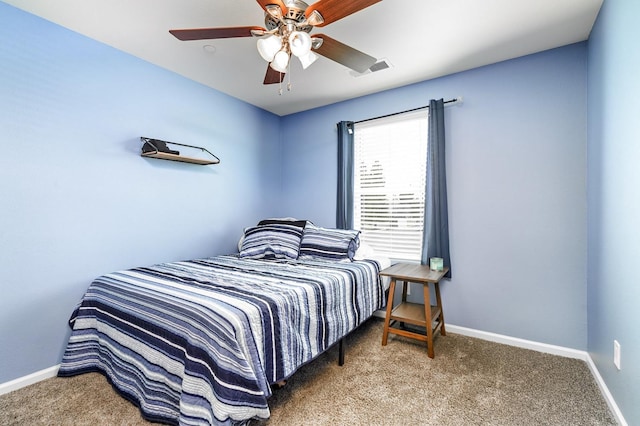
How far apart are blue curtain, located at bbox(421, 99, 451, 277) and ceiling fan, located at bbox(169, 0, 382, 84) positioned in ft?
4.44

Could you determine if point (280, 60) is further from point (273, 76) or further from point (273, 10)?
point (273, 76)

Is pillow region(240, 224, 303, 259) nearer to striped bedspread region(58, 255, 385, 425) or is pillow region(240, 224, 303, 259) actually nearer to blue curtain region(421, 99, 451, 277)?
striped bedspread region(58, 255, 385, 425)

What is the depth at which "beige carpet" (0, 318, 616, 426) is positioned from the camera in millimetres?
1576

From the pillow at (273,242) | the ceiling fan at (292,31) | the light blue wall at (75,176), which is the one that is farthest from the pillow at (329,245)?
the ceiling fan at (292,31)

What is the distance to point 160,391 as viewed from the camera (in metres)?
1.51

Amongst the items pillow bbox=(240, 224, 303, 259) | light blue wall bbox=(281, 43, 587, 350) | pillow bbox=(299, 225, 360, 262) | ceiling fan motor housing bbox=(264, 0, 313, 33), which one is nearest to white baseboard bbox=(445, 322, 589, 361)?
light blue wall bbox=(281, 43, 587, 350)

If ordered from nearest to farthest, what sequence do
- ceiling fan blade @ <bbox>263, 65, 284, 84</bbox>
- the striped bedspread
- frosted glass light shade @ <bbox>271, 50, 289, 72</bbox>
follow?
the striped bedspread < frosted glass light shade @ <bbox>271, 50, 289, 72</bbox> < ceiling fan blade @ <bbox>263, 65, 284, 84</bbox>

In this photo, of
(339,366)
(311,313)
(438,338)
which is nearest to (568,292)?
(438,338)

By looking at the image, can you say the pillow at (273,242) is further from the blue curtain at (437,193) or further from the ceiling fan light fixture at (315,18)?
the ceiling fan light fixture at (315,18)

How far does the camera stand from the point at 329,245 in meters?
2.81

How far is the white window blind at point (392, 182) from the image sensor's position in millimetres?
2975

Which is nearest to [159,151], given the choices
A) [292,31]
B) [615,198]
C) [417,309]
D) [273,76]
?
[273,76]

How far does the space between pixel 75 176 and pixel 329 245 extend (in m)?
2.15

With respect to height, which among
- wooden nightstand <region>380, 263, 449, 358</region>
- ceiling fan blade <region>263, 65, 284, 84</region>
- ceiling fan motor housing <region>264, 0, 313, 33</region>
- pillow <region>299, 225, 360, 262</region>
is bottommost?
wooden nightstand <region>380, 263, 449, 358</region>
